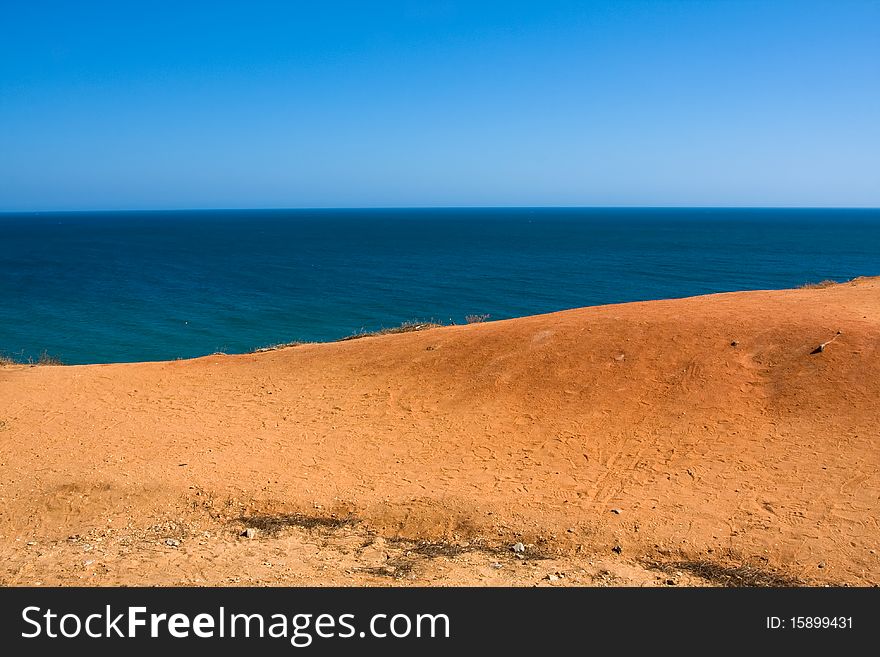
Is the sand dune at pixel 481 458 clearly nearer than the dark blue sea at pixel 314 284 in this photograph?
Yes

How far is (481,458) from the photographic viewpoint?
1125 cm

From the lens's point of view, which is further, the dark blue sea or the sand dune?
the dark blue sea

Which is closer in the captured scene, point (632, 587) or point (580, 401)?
point (632, 587)

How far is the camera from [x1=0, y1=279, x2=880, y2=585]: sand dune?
26.4 feet

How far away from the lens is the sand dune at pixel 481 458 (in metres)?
8.04

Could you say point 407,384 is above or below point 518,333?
below

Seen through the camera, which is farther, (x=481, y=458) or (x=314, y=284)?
(x=314, y=284)

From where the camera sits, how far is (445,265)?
6888cm

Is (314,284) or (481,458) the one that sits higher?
(314,284)

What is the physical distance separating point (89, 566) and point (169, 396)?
727cm

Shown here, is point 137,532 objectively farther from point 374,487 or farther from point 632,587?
point 632,587

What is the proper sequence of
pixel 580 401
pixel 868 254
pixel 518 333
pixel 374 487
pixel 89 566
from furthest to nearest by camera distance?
pixel 868 254 < pixel 518 333 < pixel 580 401 < pixel 374 487 < pixel 89 566

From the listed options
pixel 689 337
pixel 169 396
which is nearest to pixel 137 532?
pixel 169 396

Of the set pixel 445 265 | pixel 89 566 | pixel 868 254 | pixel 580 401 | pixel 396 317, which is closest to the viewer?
pixel 89 566
